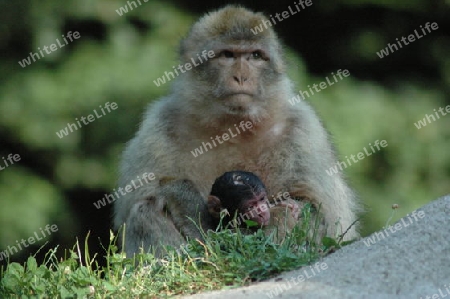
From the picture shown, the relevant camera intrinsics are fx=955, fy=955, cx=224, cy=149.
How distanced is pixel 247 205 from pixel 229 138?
755 millimetres

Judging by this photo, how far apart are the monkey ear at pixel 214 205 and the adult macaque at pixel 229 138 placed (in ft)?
0.57

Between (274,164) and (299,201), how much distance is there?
0.36 m

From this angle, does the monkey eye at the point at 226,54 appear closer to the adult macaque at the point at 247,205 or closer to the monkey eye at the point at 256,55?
the monkey eye at the point at 256,55

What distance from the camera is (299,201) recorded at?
664 cm

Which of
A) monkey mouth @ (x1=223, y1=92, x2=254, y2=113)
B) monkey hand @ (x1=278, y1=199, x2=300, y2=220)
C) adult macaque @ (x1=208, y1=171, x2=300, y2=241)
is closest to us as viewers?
adult macaque @ (x1=208, y1=171, x2=300, y2=241)

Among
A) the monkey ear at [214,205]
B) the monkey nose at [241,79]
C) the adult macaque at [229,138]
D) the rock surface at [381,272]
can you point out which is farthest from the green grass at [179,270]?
the monkey nose at [241,79]

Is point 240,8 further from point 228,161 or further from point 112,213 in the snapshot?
point 112,213

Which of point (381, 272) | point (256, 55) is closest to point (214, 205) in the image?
point (256, 55)

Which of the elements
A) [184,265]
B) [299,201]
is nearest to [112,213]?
[299,201]

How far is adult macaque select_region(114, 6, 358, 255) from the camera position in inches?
265

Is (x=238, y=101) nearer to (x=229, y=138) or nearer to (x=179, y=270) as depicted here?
(x=229, y=138)

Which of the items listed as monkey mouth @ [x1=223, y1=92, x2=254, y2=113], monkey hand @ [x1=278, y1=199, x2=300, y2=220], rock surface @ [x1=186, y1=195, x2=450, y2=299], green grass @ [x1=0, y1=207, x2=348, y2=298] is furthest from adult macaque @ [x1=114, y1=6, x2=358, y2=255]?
→ rock surface @ [x1=186, y1=195, x2=450, y2=299]

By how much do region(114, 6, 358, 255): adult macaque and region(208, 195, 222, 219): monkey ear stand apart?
0.17 metres

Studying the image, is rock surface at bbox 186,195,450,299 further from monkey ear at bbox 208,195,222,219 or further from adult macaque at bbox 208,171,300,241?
monkey ear at bbox 208,195,222,219
